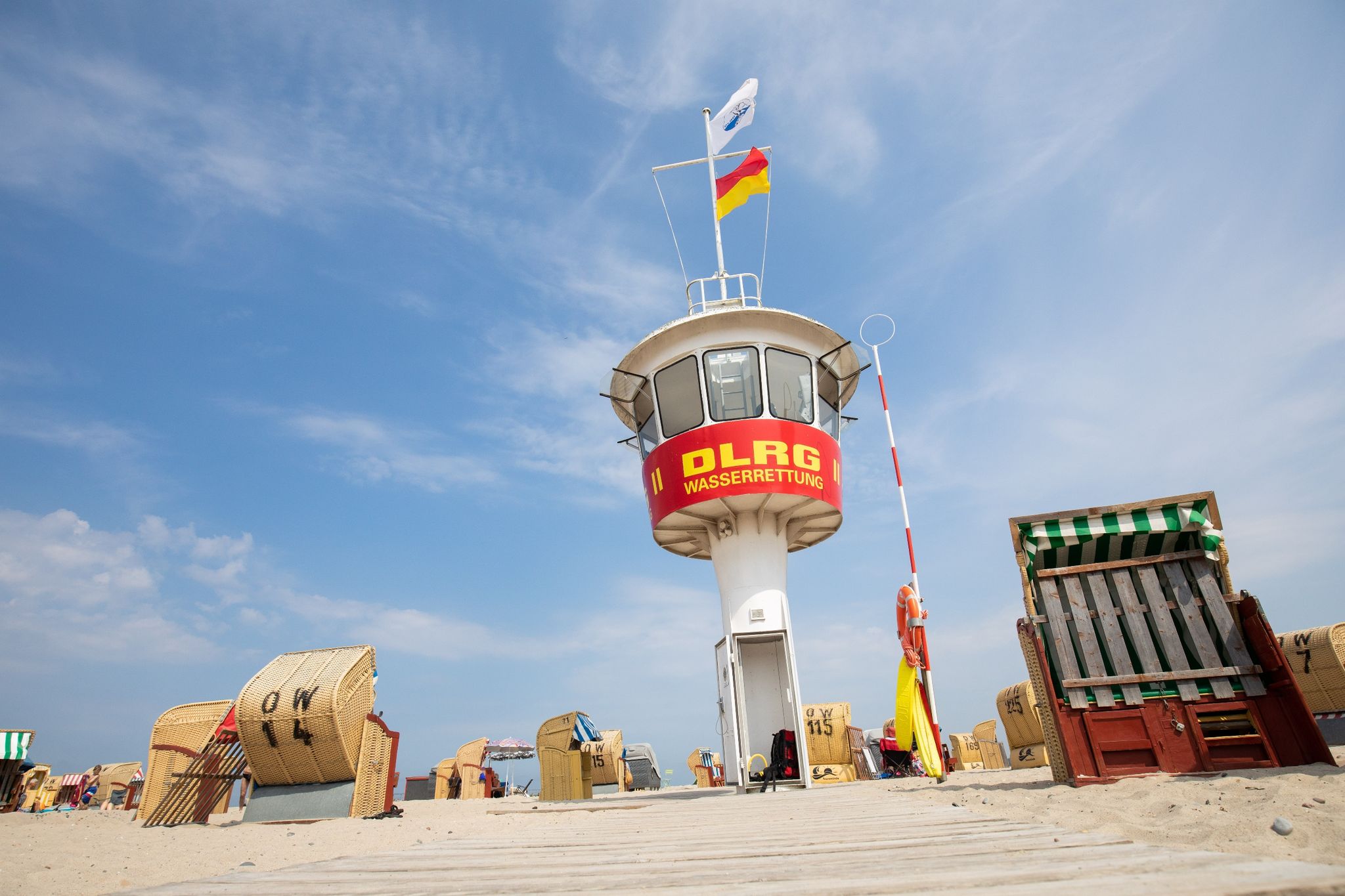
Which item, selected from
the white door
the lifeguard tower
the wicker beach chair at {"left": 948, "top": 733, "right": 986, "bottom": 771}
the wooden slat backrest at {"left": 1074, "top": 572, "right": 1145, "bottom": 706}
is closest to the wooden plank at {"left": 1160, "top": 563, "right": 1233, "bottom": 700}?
the wooden slat backrest at {"left": 1074, "top": 572, "right": 1145, "bottom": 706}

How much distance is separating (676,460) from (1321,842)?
11516 millimetres

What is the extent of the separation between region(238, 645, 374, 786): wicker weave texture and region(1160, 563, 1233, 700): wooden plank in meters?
12.4

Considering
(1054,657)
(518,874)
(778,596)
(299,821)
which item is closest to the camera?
(518,874)

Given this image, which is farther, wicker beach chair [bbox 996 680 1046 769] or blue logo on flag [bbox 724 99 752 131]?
wicker beach chair [bbox 996 680 1046 769]

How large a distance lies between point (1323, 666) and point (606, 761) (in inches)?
848

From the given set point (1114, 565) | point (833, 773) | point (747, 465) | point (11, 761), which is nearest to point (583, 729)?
point (833, 773)

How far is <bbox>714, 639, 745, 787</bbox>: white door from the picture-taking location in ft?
44.0

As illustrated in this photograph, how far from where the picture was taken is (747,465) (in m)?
14.0

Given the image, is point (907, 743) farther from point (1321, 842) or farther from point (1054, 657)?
point (1321, 842)

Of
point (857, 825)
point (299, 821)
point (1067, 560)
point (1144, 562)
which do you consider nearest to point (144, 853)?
point (299, 821)

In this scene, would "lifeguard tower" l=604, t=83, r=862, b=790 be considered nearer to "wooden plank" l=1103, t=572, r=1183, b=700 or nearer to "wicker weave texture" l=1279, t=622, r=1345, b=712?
"wooden plank" l=1103, t=572, r=1183, b=700

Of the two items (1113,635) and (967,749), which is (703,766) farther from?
(1113,635)

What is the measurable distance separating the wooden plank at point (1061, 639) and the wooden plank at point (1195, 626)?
1.24 m

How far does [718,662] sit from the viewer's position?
1471cm
